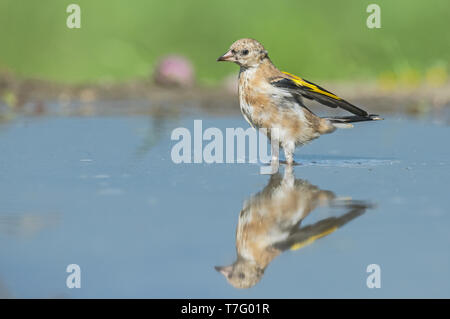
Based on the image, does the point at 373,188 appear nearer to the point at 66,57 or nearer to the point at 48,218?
the point at 48,218

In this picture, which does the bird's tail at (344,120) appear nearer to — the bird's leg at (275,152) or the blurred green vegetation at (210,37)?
the bird's leg at (275,152)

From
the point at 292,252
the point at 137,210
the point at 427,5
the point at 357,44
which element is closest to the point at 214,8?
the point at 357,44

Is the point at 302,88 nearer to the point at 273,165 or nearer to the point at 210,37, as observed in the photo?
the point at 273,165

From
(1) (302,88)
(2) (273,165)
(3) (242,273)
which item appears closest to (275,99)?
(1) (302,88)

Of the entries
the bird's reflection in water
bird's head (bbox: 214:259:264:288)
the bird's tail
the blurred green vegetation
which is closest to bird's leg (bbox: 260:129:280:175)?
the bird's tail

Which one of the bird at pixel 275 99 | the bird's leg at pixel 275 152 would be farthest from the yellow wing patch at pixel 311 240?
the bird at pixel 275 99

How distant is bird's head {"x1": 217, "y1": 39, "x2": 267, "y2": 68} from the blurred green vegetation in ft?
22.5

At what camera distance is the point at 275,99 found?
686 cm

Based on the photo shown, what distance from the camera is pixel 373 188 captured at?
222 inches

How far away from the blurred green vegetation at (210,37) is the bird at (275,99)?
687cm

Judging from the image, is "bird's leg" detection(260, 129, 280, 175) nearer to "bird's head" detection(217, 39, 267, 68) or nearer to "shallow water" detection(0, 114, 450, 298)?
"shallow water" detection(0, 114, 450, 298)

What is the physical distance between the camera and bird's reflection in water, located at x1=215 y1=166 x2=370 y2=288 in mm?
3814

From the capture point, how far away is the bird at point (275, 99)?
270 inches

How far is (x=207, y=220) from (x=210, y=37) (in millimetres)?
9768
